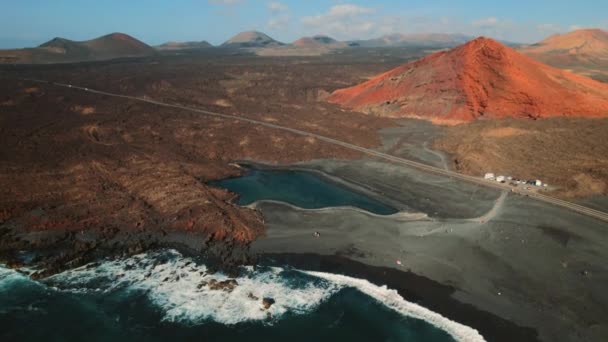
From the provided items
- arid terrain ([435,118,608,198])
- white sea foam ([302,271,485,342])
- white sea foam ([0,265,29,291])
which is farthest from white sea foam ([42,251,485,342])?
arid terrain ([435,118,608,198])

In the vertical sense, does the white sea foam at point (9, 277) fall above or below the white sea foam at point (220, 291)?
above

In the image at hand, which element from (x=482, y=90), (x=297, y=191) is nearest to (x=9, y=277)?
(x=297, y=191)

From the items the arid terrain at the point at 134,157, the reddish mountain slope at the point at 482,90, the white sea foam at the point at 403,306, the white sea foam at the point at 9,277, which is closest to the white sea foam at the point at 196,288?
the white sea foam at the point at 403,306

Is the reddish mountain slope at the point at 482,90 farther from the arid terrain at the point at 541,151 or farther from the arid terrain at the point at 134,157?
the arid terrain at the point at 134,157

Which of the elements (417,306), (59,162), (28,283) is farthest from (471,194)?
(59,162)

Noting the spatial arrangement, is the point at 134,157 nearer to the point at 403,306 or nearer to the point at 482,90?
the point at 403,306

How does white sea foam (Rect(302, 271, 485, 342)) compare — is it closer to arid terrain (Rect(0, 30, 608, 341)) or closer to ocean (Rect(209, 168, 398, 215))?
arid terrain (Rect(0, 30, 608, 341))

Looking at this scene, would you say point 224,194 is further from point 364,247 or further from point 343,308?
point 343,308
